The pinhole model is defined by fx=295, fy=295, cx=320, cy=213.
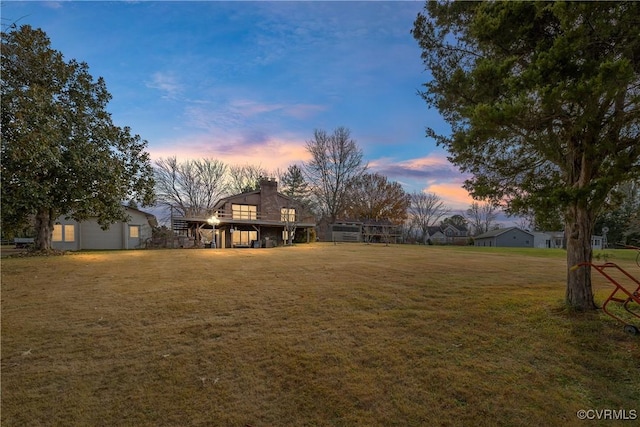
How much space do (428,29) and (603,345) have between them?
22.9 feet

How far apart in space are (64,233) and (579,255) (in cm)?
3134

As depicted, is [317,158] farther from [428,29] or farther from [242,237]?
[428,29]

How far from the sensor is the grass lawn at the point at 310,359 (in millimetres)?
2965

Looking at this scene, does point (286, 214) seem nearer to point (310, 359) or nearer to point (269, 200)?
point (269, 200)

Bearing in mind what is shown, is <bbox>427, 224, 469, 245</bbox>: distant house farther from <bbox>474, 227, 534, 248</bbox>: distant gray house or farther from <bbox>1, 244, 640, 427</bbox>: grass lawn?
<bbox>1, 244, 640, 427</bbox>: grass lawn

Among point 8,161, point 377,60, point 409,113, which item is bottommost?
point 8,161

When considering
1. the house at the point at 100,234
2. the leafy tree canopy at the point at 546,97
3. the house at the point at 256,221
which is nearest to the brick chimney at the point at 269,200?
the house at the point at 256,221

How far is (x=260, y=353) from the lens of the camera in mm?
4117

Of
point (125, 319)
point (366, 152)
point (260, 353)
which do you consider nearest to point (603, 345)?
point (260, 353)

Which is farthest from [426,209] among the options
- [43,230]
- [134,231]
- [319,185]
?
[43,230]

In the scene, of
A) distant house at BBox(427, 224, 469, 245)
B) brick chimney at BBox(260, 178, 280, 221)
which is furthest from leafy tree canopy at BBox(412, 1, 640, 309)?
distant house at BBox(427, 224, 469, 245)

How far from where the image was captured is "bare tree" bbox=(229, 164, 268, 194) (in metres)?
45.4

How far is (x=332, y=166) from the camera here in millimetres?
45156

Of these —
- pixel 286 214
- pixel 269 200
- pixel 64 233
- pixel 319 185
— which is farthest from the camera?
pixel 319 185
